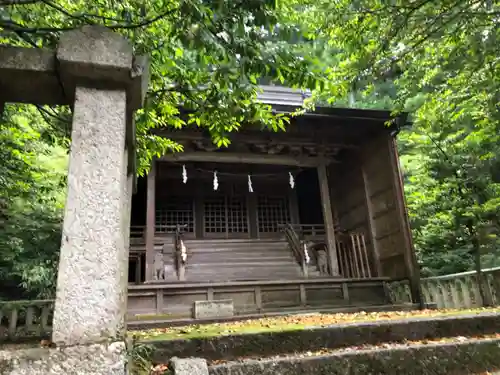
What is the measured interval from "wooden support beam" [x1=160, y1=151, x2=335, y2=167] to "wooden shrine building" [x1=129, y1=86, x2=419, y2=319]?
3 centimetres

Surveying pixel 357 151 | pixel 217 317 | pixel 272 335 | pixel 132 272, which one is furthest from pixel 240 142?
pixel 272 335

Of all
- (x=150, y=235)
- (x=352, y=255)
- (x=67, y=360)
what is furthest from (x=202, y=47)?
(x=352, y=255)

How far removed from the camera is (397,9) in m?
5.21

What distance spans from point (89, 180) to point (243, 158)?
8848 mm

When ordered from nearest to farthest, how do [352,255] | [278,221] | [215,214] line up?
[352,255] → [215,214] → [278,221]

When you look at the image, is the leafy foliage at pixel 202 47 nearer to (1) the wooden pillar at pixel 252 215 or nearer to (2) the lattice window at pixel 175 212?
(2) the lattice window at pixel 175 212

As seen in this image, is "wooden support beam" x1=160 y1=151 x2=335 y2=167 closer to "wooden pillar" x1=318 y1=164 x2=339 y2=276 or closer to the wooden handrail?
"wooden pillar" x1=318 y1=164 x2=339 y2=276

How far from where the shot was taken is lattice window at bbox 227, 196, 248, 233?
13891mm

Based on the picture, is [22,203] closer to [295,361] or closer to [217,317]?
[217,317]

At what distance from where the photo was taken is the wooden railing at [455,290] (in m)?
7.41

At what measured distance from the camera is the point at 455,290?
8.17 m

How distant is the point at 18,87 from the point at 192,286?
628cm

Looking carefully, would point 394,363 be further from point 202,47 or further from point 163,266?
point 163,266

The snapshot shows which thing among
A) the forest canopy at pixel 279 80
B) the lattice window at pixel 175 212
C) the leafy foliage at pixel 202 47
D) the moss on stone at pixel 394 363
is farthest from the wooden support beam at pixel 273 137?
the moss on stone at pixel 394 363
